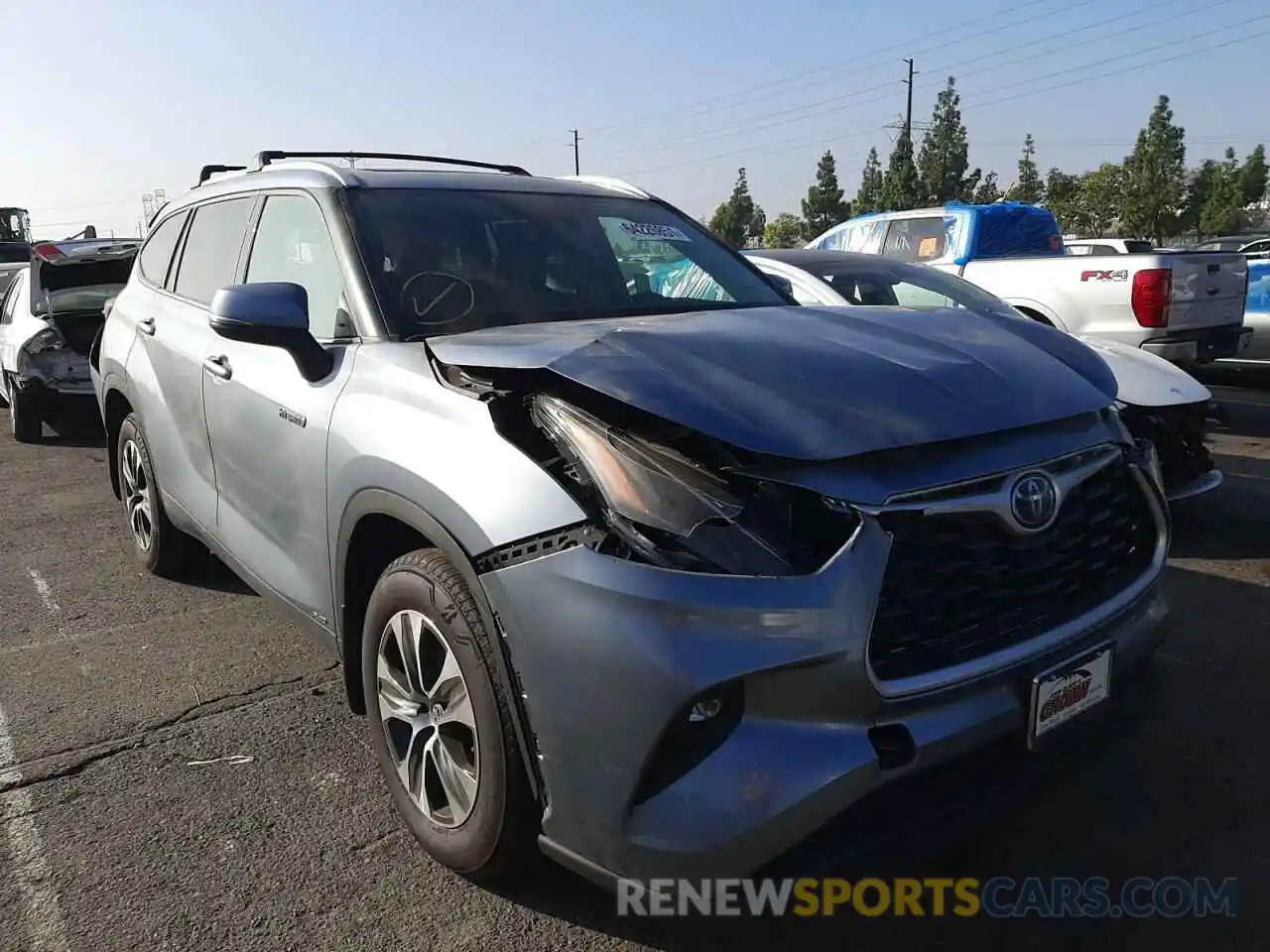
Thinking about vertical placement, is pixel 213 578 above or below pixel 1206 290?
below

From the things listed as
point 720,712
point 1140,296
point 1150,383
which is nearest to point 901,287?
point 1150,383

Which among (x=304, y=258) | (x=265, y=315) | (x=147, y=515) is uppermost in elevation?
(x=304, y=258)

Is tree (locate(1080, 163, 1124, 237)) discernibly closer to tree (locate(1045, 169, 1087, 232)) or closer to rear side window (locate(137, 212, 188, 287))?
tree (locate(1045, 169, 1087, 232))

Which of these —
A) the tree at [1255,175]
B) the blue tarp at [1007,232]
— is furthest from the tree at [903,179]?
the blue tarp at [1007,232]

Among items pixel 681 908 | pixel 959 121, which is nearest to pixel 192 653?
pixel 681 908

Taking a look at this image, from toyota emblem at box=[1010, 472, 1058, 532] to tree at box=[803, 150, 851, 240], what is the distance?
3026 inches

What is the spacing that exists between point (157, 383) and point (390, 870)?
2.59m

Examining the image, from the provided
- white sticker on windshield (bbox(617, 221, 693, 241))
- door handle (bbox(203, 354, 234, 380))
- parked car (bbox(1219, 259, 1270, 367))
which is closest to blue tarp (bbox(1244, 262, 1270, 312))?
parked car (bbox(1219, 259, 1270, 367))

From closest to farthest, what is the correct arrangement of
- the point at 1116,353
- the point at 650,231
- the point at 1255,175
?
the point at 650,231 < the point at 1116,353 < the point at 1255,175

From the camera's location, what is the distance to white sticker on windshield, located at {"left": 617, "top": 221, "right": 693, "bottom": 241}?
3.84 metres

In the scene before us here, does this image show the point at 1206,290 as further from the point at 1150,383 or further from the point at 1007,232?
the point at 1150,383

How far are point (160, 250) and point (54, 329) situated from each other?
505 centimetres

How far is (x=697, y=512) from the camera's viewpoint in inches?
80.3

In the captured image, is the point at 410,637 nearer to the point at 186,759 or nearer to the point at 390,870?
the point at 390,870
